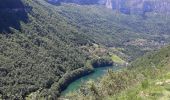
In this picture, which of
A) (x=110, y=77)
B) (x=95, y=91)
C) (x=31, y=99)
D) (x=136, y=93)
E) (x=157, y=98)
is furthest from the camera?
(x=31, y=99)

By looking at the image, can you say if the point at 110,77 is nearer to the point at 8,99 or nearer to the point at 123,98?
the point at 123,98

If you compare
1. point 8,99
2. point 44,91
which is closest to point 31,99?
point 8,99

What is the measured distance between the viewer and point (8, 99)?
180750 mm

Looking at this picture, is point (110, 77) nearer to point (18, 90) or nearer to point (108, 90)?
point (108, 90)

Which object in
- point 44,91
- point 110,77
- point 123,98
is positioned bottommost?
point 44,91

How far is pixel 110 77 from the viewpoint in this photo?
265 feet

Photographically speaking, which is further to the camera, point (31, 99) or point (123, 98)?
point (31, 99)

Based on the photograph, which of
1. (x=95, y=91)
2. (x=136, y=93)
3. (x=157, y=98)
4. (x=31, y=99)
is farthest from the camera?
(x=31, y=99)

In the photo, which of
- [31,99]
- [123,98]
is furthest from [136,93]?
[31,99]

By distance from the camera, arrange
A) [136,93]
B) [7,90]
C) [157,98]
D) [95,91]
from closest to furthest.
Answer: [157,98], [136,93], [95,91], [7,90]

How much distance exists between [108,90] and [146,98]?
149 ft

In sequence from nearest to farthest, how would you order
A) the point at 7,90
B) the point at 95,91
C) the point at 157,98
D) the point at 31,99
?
the point at 157,98 < the point at 95,91 < the point at 31,99 < the point at 7,90

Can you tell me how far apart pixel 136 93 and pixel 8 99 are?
6215 inches

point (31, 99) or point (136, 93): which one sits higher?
point (136, 93)
